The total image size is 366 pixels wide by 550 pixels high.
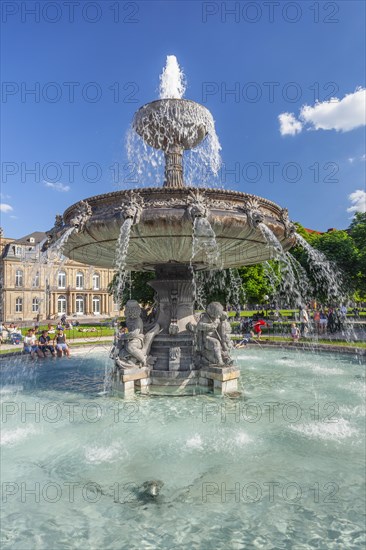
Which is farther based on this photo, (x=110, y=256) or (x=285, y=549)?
(x=110, y=256)

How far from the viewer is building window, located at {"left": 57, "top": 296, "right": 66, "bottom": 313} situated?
6600 centimetres

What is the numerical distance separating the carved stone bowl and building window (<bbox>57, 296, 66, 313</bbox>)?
6102 cm

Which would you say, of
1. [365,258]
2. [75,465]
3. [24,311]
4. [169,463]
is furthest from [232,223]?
[24,311]

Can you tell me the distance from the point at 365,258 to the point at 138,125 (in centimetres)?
2186

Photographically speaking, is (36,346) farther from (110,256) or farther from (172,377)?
(172,377)

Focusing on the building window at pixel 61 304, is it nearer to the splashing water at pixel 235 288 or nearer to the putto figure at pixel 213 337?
the splashing water at pixel 235 288

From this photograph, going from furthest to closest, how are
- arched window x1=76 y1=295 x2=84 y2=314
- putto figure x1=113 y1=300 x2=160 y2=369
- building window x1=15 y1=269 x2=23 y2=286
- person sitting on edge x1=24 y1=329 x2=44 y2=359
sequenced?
arched window x1=76 y1=295 x2=84 y2=314 < building window x1=15 y1=269 x2=23 y2=286 < person sitting on edge x1=24 y1=329 x2=44 y2=359 < putto figure x1=113 y1=300 x2=160 y2=369

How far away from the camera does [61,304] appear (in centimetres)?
6675

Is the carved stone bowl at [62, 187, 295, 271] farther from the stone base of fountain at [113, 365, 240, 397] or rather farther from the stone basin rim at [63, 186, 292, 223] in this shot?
the stone base of fountain at [113, 365, 240, 397]

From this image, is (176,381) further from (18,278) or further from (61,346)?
(18,278)

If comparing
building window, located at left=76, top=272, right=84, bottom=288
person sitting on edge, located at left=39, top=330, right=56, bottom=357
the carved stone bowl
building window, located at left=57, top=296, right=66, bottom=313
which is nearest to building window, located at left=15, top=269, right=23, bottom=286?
building window, located at left=57, top=296, right=66, bottom=313

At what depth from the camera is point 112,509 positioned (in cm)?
376

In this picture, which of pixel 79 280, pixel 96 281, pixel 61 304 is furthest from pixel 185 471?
pixel 96 281

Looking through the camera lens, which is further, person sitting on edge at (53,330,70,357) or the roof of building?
the roof of building
